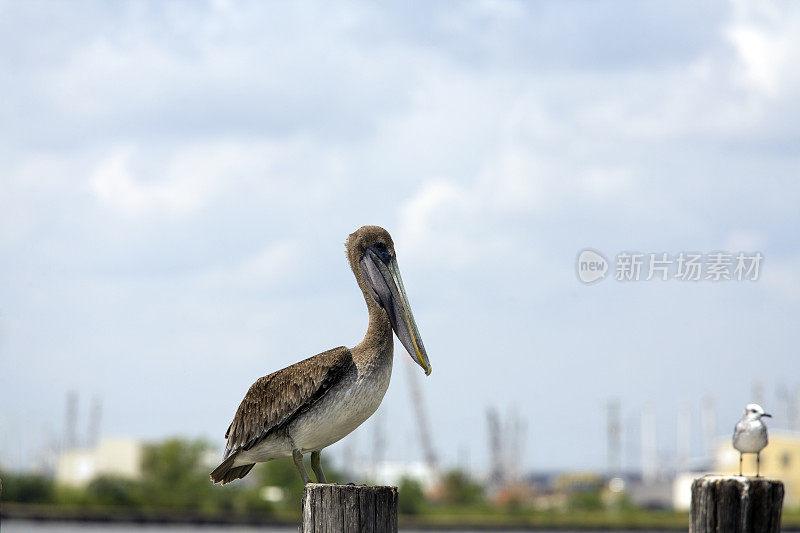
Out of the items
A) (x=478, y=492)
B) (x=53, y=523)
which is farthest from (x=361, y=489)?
(x=478, y=492)

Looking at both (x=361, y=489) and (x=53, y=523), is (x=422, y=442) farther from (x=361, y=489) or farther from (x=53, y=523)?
(x=361, y=489)

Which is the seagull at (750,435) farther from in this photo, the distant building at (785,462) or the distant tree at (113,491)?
the distant building at (785,462)

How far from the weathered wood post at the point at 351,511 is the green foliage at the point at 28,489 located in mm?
79389

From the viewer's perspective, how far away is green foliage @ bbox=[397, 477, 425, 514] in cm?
8638

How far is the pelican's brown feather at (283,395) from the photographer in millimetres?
6473

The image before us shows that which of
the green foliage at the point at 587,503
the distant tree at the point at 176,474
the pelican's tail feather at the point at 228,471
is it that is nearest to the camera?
the pelican's tail feather at the point at 228,471

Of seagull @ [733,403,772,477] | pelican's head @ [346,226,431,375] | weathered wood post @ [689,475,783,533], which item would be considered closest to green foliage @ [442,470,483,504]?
pelican's head @ [346,226,431,375]

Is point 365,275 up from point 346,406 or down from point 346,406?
up

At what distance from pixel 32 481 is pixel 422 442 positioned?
66.6 meters

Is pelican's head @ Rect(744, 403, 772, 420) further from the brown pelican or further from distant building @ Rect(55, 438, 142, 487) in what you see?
distant building @ Rect(55, 438, 142, 487)

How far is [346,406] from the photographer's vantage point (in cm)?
639

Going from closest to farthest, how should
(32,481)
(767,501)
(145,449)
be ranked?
1. (767,501)
2. (32,481)
3. (145,449)

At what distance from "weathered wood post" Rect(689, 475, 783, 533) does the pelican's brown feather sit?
2.48 metres

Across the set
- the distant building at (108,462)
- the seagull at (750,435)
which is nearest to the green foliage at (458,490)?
the distant building at (108,462)
